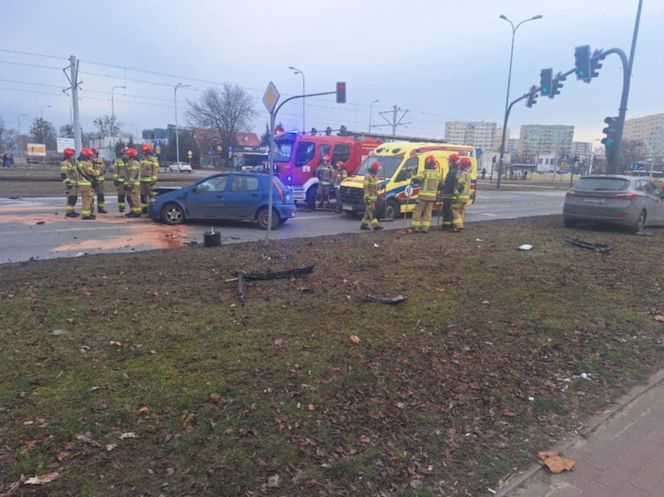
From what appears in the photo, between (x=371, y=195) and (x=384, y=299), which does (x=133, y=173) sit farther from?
(x=384, y=299)

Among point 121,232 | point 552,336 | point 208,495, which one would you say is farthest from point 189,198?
point 208,495

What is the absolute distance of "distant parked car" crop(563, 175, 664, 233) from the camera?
12.3 m

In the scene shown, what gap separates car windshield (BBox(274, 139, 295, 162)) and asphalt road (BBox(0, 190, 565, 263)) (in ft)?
11.8

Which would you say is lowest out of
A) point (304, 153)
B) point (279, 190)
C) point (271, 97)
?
point (279, 190)

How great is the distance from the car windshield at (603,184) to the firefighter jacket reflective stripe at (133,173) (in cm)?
1262

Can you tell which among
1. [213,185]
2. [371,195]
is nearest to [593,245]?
[371,195]

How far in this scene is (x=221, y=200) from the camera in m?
12.7

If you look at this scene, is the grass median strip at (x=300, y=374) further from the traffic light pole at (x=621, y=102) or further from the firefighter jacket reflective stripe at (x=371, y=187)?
the traffic light pole at (x=621, y=102)

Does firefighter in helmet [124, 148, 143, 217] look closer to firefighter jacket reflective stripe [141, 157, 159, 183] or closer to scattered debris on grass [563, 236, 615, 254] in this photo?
firefighter jacket reflective stripe [141, 157, 159, 183]

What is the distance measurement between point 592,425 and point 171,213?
1152 cm

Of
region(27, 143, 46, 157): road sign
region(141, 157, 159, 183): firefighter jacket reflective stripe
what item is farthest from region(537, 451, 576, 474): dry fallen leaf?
region(27, 143, 46, 157): road sign

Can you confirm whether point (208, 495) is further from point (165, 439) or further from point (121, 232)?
point (121, 232)

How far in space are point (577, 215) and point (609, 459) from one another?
11578 mm

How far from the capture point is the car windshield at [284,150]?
62.2 feet
